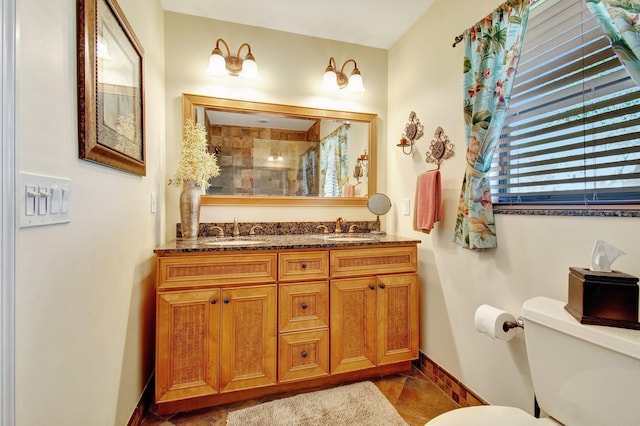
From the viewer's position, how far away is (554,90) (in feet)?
4.06

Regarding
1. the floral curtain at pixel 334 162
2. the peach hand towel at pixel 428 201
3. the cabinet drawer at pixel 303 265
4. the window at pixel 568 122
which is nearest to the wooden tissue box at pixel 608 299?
the window at pixel 568 122

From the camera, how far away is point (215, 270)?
156cm

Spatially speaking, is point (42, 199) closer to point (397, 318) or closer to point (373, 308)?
point (373, 308)

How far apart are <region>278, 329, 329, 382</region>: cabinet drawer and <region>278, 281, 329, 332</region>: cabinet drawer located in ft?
0.17

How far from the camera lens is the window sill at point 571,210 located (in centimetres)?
98

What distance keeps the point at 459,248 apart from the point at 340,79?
1.53 m

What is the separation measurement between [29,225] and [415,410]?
187 centimetres

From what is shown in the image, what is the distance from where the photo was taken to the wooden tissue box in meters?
0.87

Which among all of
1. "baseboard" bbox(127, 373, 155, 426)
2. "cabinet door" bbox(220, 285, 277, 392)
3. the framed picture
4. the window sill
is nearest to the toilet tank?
the window sill

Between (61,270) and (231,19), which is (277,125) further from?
(61,270)

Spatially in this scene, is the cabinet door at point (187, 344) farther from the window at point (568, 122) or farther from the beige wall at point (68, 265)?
the window at point (568, 122)

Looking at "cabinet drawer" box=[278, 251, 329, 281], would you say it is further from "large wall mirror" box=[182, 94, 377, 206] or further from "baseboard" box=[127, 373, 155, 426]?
"baseboard" box=[127, 373, 155, 426]

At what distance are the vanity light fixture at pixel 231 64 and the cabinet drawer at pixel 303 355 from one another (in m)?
1.75

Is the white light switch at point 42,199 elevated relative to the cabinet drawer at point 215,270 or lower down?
elevated
